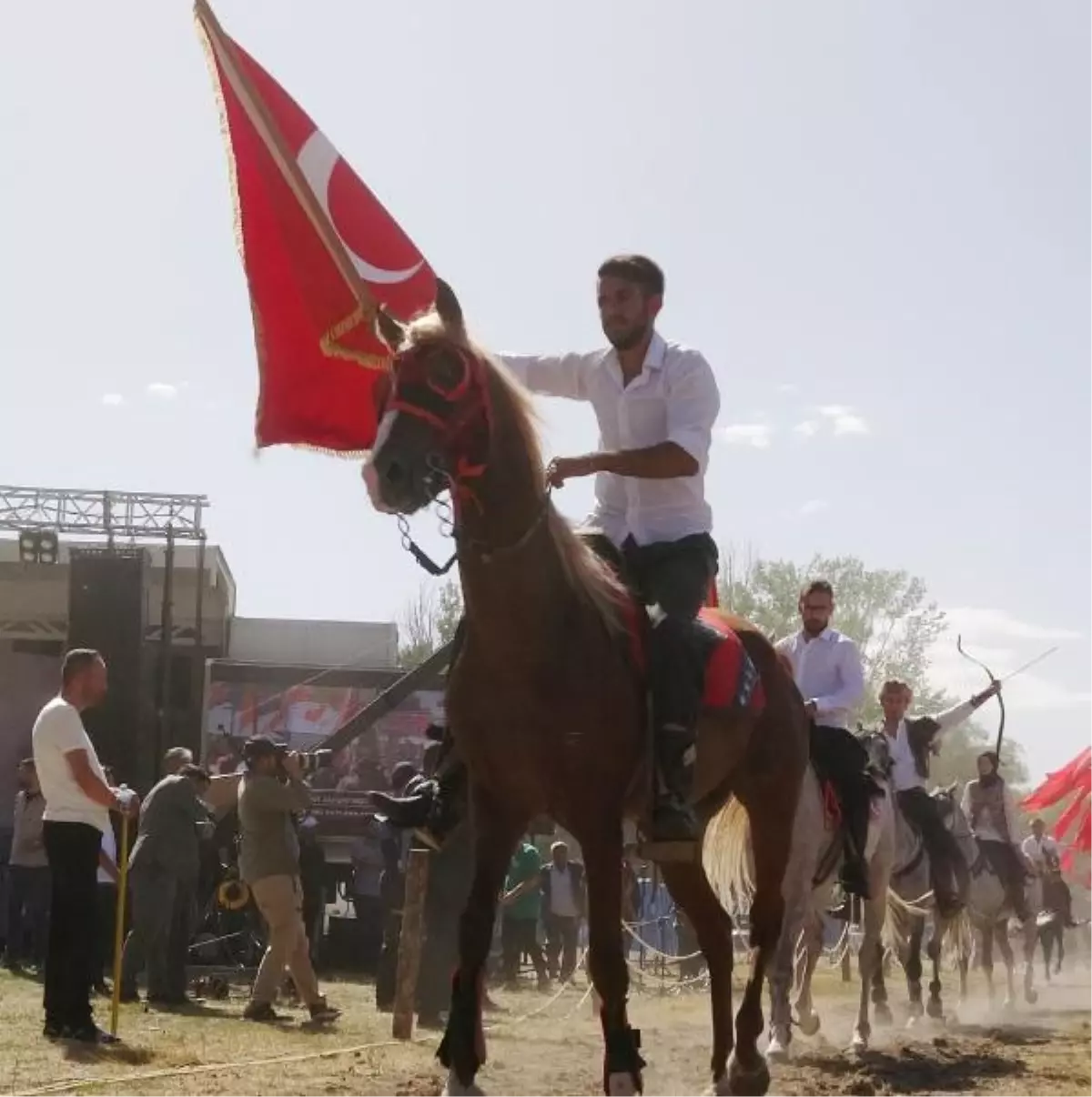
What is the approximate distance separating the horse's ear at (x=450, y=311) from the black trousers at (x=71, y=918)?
5.50 metres

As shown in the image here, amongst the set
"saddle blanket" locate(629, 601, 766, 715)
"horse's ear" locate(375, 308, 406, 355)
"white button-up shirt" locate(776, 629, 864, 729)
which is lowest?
"saddle blanket" locate(629, 601, 766, 715)

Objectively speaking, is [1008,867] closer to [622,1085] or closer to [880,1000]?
[880,1000]

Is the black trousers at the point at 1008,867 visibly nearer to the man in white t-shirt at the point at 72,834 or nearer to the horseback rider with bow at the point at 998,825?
the horseback rider with bow at the point at 998,825

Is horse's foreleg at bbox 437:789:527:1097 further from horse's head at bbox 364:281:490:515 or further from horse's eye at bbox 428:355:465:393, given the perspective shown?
horse's eye at bbox 428:355:465:393

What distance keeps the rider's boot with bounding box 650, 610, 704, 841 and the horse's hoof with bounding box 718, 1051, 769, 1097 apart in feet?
4.40

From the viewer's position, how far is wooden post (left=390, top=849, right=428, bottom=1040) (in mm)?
11039

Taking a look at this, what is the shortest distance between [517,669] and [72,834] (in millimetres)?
5154

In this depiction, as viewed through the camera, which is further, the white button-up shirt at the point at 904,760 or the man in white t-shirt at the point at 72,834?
the white button-up shirt at the point at 904,760

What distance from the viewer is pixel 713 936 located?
7.73m

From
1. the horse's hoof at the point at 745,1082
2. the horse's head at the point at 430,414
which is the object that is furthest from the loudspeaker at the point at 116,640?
the horse's head at the point at 430,414

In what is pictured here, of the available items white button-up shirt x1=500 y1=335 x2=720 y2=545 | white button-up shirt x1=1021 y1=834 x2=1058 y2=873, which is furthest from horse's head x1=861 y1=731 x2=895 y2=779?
white button-up shirt x1=1021 y1=834 x2=1058 y2=873

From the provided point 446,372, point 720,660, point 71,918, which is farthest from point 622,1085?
point 71,918

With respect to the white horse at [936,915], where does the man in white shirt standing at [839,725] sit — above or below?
above

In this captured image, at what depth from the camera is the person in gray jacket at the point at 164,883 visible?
1478 centimetres
